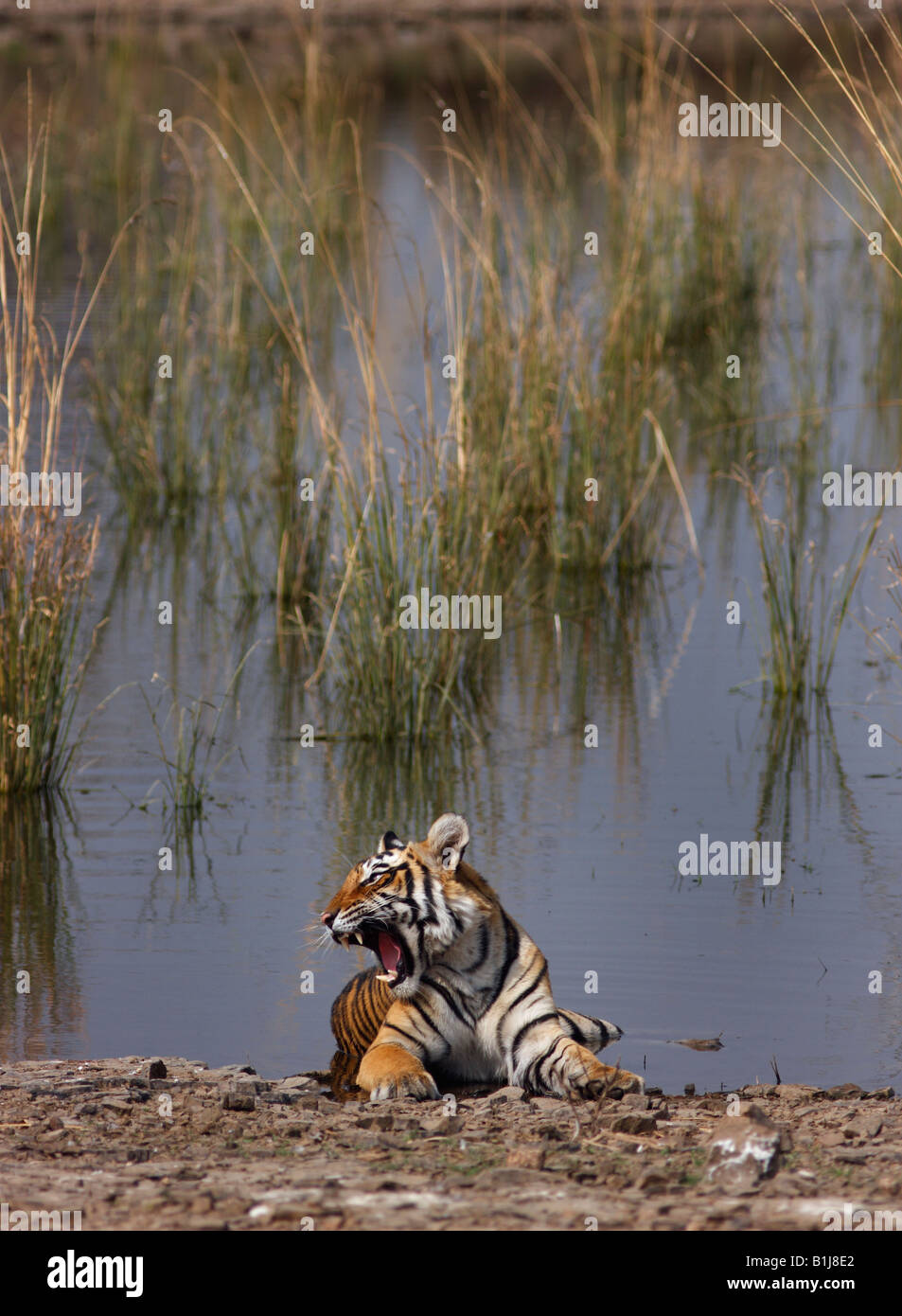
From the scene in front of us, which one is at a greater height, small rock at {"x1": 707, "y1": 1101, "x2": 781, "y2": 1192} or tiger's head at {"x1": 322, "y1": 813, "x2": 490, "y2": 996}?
tiger's head at {"x1": 322, "y1": 813, "x2": 490, "y2": 996}

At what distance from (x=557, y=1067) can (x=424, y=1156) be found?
2.88 ft

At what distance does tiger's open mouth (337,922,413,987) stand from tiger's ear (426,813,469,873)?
0.22 m

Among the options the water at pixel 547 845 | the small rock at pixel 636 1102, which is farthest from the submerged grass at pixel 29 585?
the small rock at pixel 636 1102

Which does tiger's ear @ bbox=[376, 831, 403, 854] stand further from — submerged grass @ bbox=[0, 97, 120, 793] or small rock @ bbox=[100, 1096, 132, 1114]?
submerged grass @ bbox=[0, 97, 120, 793]

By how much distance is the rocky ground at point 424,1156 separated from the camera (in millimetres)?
3387

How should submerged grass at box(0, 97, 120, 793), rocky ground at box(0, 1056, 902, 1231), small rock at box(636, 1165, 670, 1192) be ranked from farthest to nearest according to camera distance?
submerged grass at box(0, 97, 120, 793)
small rock at box(636, 1165, 670, 1192)
rocky ground at box(0, 1056, 902, 1231)

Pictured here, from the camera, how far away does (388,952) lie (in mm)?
4906

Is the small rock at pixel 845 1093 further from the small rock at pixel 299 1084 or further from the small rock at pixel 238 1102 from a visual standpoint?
the small rock at pixel 238 1102

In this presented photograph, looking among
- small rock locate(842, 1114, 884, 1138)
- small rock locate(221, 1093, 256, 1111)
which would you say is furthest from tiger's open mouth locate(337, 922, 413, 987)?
small rock locate(842, 1114, 884, 1138)

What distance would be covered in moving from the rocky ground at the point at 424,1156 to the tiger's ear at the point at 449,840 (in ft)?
1.85

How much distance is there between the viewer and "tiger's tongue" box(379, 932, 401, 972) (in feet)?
16.0

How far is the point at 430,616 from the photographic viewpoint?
7539 millimetres

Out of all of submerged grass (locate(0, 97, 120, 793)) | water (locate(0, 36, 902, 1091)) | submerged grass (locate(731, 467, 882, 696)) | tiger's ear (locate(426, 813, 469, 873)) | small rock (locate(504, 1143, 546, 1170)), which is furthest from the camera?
submerged grass (locate(731, 467, 882, 696))

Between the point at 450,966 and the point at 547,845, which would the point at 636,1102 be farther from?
the point at 547,845
